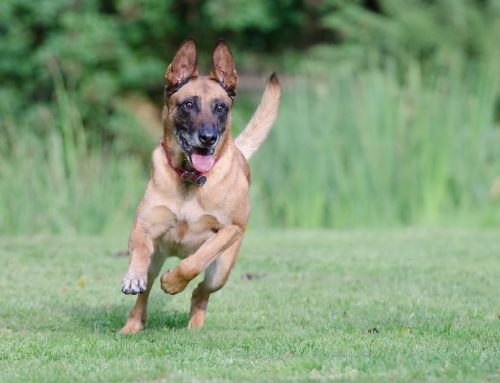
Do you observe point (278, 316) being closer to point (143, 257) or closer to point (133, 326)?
point (133, 326)

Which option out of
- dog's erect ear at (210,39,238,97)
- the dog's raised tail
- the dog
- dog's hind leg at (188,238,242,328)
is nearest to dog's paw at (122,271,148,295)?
the dog

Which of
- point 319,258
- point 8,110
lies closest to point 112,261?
point 319,258

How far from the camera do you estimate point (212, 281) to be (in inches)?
289

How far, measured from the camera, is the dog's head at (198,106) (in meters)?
7.00

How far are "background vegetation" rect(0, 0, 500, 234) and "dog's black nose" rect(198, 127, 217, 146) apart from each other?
6644 mm

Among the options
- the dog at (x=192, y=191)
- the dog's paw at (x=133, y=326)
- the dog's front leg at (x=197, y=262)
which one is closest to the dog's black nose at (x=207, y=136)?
the dog at (x=192, y=191)

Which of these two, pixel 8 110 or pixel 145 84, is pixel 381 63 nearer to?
pixel 145 84

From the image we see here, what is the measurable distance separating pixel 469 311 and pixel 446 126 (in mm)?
7037

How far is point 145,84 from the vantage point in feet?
71.6

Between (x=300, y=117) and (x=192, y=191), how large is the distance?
8.07 metres

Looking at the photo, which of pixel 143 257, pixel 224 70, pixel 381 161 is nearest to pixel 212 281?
pixel 143 257

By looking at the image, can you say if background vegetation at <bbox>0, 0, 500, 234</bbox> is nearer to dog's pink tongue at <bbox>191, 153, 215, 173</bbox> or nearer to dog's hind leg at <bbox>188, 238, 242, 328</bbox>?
dog's hind leg at <bbox>188, 238, 242, 328</bbox>

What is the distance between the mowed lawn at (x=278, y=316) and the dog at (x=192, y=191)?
0.48 m

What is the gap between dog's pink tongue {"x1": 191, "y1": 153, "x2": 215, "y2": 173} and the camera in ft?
22.9
